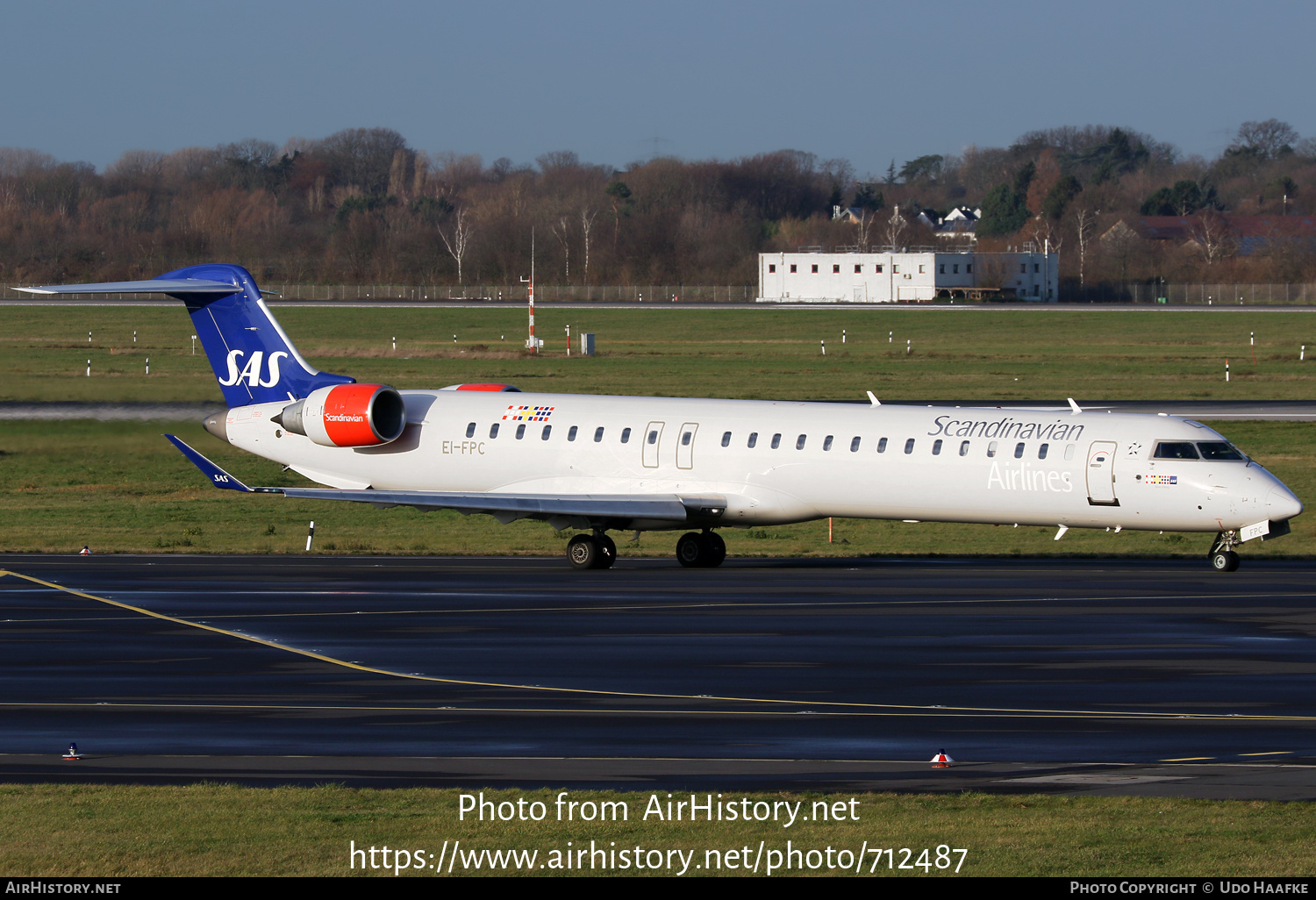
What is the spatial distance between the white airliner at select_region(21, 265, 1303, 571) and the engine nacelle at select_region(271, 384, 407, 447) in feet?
0.13

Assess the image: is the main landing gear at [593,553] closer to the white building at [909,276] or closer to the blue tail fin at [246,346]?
the blue tail fin at [246,346]

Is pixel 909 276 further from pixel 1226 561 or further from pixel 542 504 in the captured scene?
pixel 542 504

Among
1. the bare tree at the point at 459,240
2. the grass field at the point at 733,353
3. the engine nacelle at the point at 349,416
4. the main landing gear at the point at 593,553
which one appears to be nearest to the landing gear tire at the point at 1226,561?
the main landing gear at the point at 593,553

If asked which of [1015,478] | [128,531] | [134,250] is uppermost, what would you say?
[134,250]

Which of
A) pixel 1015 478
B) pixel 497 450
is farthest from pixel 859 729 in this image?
pixel 497 450

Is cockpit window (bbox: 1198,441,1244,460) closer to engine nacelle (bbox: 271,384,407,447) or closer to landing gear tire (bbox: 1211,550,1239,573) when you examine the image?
landing gear tire (bbox: 1211,550,1239,573)

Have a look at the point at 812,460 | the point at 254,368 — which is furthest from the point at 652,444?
the point at 254,368

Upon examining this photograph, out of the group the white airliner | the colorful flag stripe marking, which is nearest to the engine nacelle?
the white airliner

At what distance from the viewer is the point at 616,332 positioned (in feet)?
362

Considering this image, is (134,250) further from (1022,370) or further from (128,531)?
(128,531)

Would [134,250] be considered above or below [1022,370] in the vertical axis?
above

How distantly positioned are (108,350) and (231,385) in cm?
5886

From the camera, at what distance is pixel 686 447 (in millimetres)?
30391

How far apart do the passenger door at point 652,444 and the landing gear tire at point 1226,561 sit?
1041 cm
